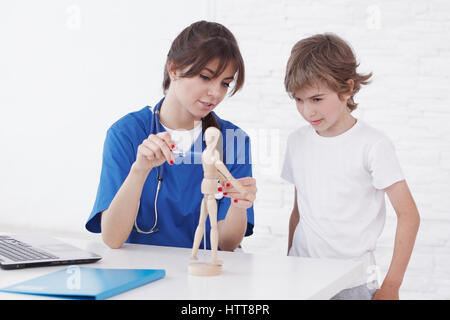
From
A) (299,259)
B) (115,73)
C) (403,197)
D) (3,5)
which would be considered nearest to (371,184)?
(403,197)

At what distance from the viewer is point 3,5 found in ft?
11.5

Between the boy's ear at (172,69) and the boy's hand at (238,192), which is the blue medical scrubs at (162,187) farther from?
the boy's hand at (238,192)

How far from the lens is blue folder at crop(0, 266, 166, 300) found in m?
0.73

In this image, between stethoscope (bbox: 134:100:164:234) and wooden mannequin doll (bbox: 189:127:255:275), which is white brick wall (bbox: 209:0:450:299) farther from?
wooden mannequin doll (bbox: 189:127:255:275)

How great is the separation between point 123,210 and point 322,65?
0.63 m

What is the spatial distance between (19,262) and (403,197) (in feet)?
2.78

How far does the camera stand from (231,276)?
87 cm

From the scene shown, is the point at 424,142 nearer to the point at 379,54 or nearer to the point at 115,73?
the point at 379,54

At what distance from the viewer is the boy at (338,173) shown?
1.24m

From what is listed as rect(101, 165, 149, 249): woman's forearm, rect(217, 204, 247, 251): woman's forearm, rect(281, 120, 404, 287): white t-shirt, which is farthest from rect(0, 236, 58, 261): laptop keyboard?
rect(281, 120, 404, 287): white t-shirt

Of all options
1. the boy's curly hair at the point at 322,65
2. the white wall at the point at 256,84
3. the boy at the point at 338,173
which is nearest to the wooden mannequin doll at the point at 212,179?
the boy at the point at 338,173

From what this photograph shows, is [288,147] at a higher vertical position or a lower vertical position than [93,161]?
lower

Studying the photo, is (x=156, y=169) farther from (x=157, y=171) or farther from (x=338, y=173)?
(x=338, y=173)

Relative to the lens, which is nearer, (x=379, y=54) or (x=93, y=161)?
(x=379, y=54)
